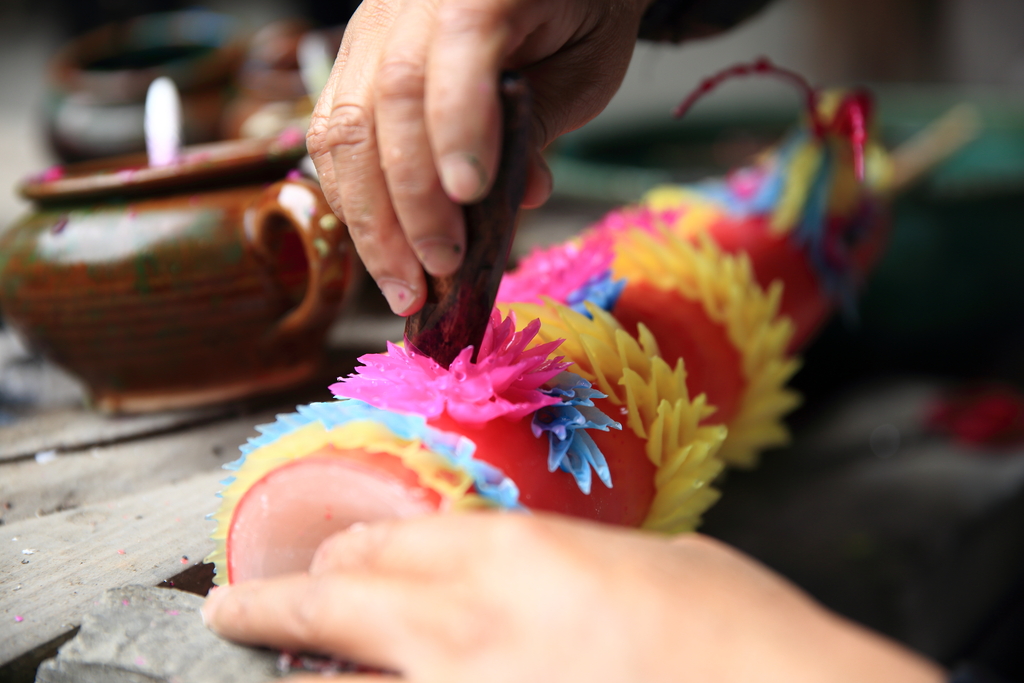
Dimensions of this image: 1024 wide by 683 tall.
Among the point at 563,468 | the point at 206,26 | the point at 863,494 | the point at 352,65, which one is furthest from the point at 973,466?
the point at 206,26

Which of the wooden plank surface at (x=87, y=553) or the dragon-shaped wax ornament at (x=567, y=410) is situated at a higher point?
the dragon-shaped wax ornament at (x=567, y=410)

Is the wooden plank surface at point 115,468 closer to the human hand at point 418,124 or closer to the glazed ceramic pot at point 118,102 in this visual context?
the human hand at point 418,124

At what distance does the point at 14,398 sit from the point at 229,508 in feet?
1.54

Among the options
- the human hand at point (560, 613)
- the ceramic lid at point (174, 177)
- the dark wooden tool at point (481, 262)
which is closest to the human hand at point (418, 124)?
the dark wooden tool at point (481, 262)

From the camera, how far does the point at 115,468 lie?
0.56 meters

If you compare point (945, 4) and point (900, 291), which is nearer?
point (900, 291)

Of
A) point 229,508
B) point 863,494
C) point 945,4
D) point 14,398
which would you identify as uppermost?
point 945,4

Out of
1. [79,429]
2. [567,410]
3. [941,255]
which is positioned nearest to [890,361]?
[941,255]

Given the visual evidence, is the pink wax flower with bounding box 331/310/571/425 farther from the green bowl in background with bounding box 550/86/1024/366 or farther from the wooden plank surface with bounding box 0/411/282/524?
the green bowl in background with bounding box 550/86/1024/366

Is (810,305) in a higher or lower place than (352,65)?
lower

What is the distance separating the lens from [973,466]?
1060 millimetres

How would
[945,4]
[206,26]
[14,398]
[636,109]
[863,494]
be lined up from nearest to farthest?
[14,398] → [863,494] → [206,26] → [636,109] → [945,4]

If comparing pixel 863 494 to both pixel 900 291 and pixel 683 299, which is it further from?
pixel 683 299

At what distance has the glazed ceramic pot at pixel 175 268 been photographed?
578mm
